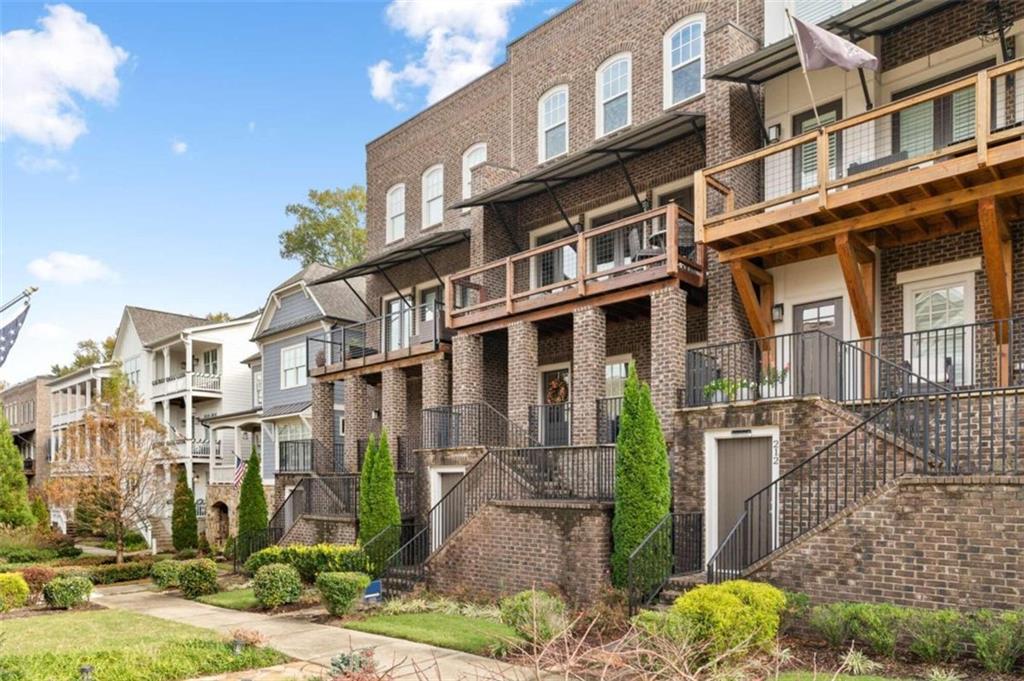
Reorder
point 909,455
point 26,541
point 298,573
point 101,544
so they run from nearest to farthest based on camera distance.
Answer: point 909,455
point 298,573
point 26,541
point 101,544

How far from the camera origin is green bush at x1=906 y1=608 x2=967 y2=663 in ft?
29.8

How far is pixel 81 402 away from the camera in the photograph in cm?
4703

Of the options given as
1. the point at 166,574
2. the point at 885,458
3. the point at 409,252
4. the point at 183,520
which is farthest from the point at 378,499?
the point at 183,520

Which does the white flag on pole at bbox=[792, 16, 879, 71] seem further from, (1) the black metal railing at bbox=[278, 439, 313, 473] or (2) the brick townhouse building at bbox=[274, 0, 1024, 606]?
(1) the black metal railing at bbox=[278, 439, 313, 473]

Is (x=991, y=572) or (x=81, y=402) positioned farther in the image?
(x=81, y=402)

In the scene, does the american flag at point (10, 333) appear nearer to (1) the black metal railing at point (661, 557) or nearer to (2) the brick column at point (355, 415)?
(1) the black metal railing at point (661, 557)

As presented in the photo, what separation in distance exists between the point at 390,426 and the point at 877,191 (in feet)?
49.2

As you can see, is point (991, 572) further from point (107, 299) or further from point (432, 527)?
point (107, 299)

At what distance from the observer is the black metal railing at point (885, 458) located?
36.1 feet

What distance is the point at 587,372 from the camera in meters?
17.4

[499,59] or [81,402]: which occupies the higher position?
[499,59]

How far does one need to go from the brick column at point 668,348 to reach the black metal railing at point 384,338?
777 cm

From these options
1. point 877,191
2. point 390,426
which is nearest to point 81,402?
point 390,426

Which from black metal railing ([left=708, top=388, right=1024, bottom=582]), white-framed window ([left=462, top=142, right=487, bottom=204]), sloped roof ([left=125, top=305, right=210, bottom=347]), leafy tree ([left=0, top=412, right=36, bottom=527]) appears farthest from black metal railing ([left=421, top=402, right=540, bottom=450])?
sloped roof ([left=125, top=305, right=210, bottom=347])
